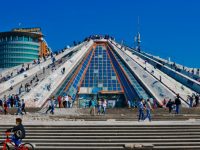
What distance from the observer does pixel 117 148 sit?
15.2 meters

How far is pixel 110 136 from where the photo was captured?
54.3 feet

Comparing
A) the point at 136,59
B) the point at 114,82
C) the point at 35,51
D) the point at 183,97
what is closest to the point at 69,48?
the point at 136,59

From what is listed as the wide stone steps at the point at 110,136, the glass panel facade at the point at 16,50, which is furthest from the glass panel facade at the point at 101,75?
the glass panel facade at the point at 16,50

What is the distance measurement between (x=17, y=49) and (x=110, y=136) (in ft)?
340

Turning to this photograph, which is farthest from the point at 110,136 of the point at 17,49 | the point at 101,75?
the point at 17,49

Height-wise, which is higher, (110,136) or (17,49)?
(17,49)

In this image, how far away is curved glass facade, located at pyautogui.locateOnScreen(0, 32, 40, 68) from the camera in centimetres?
11706

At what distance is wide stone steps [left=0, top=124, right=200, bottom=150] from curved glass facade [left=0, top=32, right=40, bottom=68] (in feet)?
330

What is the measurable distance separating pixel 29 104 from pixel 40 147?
20.5 m

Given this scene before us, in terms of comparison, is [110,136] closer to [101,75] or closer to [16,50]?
[101,75]

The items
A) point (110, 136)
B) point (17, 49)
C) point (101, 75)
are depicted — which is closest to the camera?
point (110, 136)

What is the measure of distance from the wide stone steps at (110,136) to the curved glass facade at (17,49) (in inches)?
3958

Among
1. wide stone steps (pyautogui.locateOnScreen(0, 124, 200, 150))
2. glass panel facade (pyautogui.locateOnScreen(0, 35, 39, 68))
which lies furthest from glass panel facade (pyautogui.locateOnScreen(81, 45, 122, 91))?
glass panel facade (pyautogui.locateOnScreen(0, 35, 39, 68))

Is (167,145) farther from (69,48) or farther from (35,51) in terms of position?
(35,51)
